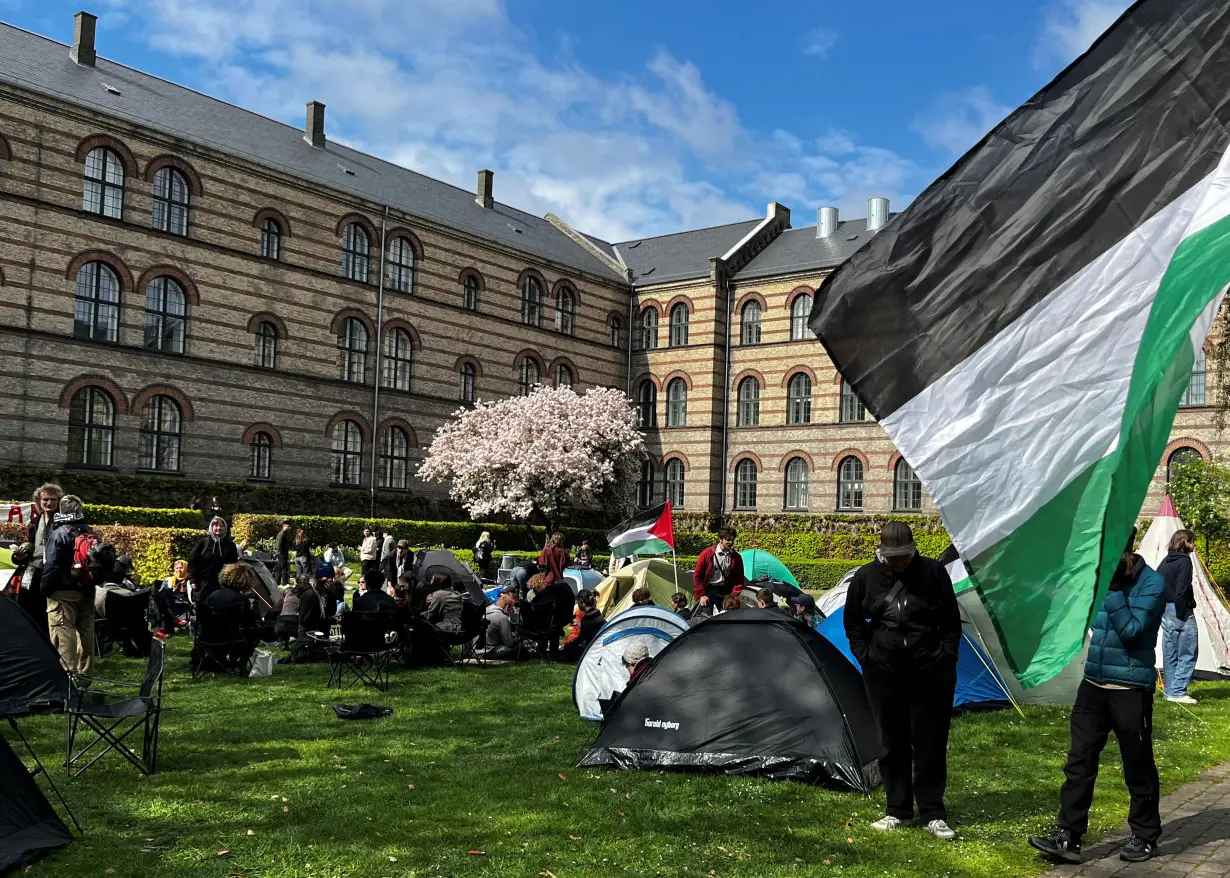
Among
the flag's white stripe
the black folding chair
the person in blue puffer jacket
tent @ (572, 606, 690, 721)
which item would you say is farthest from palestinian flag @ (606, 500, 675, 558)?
the flag's white stripe

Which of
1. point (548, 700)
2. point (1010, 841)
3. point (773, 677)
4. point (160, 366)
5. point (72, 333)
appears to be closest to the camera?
point (1010, 841)

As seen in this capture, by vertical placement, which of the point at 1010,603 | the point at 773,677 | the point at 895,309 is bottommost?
the point at 773,677

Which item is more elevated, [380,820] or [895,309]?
[895,309]

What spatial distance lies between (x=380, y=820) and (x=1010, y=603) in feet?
15.2

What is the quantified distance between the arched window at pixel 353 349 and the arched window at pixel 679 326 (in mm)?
14393

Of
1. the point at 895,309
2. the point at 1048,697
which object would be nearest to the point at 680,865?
the point at 895,309

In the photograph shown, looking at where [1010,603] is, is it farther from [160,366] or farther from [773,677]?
[160,366]

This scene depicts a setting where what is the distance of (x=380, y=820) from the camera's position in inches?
302

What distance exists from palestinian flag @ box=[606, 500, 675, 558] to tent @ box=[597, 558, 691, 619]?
0.64 meters

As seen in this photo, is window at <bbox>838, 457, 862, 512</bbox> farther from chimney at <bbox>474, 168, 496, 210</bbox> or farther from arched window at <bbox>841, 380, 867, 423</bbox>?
chimney at <bbox>474, 168, 496, 210</bbox>

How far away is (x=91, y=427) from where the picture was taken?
30.2 m

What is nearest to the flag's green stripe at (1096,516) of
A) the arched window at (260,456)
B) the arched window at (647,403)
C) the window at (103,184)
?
the window at (103,184)

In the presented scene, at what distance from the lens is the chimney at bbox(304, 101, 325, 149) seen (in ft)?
129

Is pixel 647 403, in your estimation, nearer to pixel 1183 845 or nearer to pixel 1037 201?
pixel 1183 845
